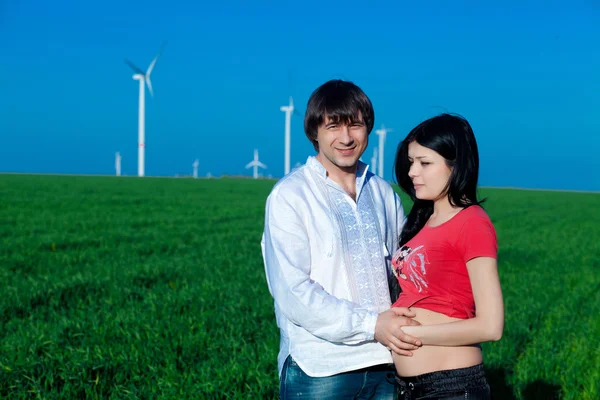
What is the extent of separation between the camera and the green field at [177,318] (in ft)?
15.7

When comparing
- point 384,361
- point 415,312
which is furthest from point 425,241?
point 384,361

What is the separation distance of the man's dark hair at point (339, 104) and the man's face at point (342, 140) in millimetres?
20

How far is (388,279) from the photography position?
2.99m

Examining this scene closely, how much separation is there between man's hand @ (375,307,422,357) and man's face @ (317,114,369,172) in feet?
2.24

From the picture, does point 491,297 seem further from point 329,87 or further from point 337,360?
point 329,87

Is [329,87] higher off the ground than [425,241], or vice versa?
[329,87]

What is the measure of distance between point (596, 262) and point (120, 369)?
1046 cm

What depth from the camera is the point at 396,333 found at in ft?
8.30

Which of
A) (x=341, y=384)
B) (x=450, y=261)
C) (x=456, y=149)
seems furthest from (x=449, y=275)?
(x=341, y=384)

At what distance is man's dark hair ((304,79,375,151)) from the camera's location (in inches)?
108

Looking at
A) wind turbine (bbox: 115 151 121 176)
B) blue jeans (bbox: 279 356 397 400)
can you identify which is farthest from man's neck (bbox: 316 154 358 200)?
wind turbine (bbox: 115 151 121 176)

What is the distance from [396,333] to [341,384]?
362 mm

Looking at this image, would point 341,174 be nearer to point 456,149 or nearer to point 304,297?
point 456,149

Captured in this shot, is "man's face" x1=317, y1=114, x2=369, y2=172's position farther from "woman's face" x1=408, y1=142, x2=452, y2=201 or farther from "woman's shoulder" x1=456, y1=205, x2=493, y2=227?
"woman's shoulder" x1=456, y1=205, x2=493, y2=227
